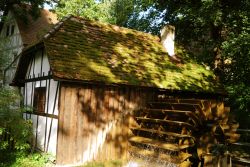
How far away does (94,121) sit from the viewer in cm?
1171

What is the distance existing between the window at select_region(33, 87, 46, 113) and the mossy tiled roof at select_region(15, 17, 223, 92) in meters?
2.08

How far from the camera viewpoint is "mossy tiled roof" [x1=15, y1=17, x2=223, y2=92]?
38.5 ft

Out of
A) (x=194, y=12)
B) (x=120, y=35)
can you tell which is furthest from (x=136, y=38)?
(x=194, y=12)

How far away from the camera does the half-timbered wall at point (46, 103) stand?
→ 11617mm

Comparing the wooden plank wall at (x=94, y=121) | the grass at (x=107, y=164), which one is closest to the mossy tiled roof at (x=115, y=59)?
the wooden plank wall at (x=94, y=121)

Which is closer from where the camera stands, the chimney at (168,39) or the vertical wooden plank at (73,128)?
the vertical wooden plank at (73,128)

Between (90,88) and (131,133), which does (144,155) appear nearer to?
(131,133)

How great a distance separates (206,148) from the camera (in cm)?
1110

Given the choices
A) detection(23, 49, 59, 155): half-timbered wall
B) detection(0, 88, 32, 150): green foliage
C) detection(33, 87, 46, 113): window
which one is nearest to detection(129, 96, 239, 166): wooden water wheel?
detection(23, 49, 59, 155): half-timbered wall

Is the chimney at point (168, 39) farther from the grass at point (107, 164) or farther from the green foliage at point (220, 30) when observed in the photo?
the grass at point (107, 164)

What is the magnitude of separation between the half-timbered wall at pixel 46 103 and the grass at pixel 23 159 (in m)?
0.35

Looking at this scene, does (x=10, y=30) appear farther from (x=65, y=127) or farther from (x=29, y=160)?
(x=65, y=127)

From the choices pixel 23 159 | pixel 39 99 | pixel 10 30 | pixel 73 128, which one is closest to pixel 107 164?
pixel 73 128

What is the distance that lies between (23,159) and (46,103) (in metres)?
2.29
